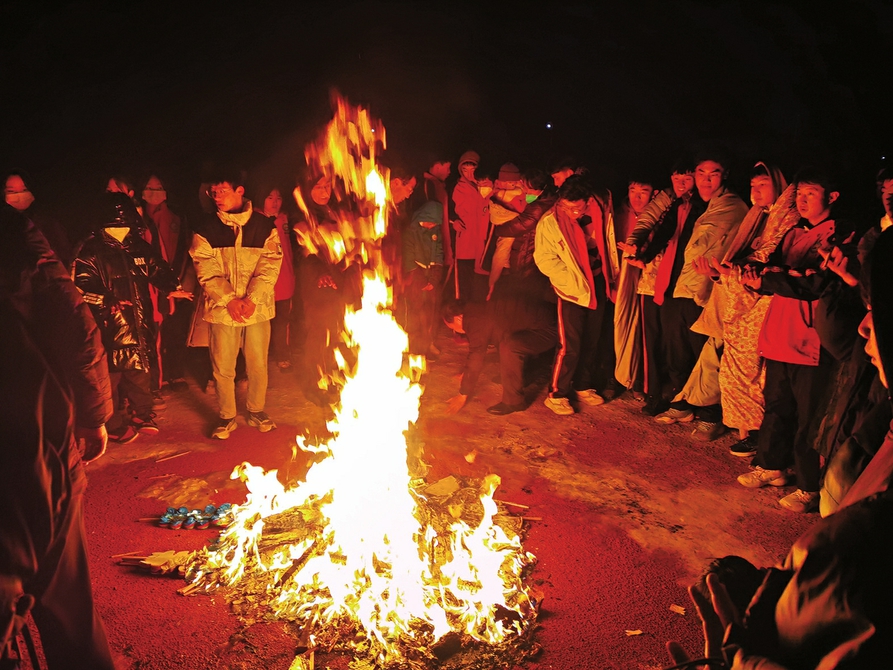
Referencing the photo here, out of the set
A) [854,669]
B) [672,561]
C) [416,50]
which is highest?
[416,50]

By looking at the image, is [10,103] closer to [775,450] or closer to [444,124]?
[444,124]

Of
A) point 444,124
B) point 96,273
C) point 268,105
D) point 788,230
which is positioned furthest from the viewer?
point 444,124

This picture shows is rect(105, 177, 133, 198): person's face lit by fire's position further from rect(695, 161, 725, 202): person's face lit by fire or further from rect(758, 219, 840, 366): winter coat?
rect(758, 219, 840, 366): winter coat

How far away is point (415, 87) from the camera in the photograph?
53.8 ft

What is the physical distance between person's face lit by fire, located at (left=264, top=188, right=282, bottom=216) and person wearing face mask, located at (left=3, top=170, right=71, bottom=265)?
2.45 m

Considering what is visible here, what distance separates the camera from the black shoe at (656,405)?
7516 mm

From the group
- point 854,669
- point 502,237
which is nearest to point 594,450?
point 502,237

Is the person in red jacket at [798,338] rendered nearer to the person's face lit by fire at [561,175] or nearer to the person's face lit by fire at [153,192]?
the person's face lit by fire at [561,175]

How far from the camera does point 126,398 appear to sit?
7.06 m

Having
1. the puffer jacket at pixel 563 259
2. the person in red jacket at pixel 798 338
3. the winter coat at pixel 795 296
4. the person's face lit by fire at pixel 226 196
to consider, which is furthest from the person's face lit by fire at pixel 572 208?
the person's face lit by fire at pixel 226 196

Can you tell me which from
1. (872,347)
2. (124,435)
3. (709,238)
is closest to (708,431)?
(709,238)

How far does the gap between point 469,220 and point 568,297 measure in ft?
9.48

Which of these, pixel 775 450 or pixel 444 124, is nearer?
pixel 775 450

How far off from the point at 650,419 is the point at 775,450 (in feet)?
5.47
